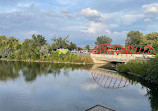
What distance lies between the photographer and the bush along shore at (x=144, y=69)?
20.5 meters

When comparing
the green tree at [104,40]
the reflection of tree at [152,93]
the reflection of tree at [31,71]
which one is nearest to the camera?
the reflection of tree at [152,93]

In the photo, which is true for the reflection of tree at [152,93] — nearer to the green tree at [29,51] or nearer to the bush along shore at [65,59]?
the bush along shore at [65,59]

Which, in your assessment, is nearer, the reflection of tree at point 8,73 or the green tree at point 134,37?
the reflection of tree at point 8,73

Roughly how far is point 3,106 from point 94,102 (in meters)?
8.81

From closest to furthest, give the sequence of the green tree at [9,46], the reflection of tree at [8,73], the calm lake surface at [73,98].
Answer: the calm lake surface at [73,98]
the reflection of tree at [8,73]
the green tree at [9,46]

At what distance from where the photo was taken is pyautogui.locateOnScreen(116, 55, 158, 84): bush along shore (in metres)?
20.5

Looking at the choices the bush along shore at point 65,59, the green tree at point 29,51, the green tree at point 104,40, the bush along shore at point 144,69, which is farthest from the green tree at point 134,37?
the green tree at point 29,51

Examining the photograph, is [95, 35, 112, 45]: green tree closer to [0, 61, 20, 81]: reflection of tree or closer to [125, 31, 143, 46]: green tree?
[125, 31, 143, 46]: green tree

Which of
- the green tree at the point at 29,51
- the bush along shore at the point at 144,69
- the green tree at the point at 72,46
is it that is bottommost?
the bush along shore at the point at 144,69

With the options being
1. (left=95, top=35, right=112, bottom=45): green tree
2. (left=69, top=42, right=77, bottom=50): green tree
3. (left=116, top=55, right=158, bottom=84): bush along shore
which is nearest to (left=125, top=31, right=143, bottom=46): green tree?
(left=95, top=35, right=112, bottom=45): green tree

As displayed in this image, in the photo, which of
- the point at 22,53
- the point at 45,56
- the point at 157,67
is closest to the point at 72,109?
the point at 157,67

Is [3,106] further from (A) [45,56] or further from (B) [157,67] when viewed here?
(A) [45,56]

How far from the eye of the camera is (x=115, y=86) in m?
22.5

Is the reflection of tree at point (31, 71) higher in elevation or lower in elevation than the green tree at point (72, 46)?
lower
